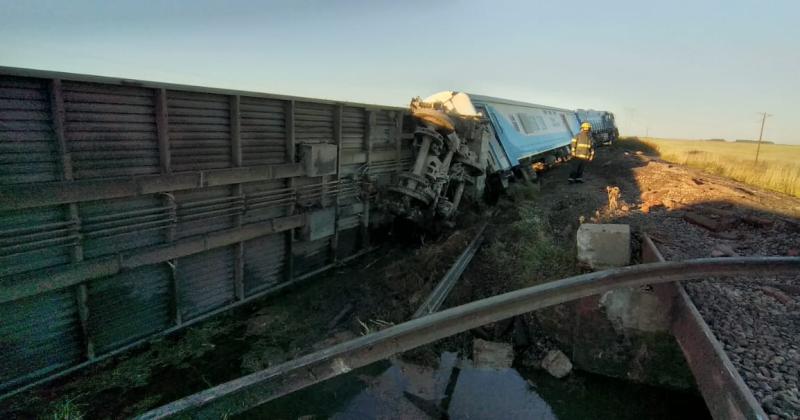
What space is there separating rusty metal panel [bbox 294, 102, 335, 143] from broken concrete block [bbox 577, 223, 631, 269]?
4.28 meters

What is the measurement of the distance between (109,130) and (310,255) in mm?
3631

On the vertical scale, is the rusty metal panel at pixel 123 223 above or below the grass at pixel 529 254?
above

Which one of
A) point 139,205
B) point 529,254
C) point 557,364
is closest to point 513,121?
point 529,254

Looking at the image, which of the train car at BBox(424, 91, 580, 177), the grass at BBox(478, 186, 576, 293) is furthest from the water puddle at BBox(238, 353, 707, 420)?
the train car at BBox(424, 91, 580, 177)

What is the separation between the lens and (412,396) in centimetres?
455

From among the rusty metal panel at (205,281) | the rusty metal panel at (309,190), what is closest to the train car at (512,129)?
the rusty metal panel at (309,190)

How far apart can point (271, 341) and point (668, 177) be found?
12.8 metres

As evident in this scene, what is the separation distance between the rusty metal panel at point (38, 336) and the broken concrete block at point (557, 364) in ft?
17.4

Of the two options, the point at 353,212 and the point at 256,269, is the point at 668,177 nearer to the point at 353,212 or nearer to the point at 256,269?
the point at 353,212

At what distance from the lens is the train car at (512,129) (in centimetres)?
1116

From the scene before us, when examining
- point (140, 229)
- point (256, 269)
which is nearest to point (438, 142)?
point (256, 269)

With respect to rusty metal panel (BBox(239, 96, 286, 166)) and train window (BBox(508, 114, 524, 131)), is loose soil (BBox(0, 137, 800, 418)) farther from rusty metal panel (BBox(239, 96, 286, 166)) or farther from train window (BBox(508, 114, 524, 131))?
train window (BBox(508, 114, 524, 131))

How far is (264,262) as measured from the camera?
6.54 metres

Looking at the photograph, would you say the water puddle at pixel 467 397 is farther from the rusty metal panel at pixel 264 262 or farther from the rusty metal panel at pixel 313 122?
the rusty metal panel at pixel 313 122
